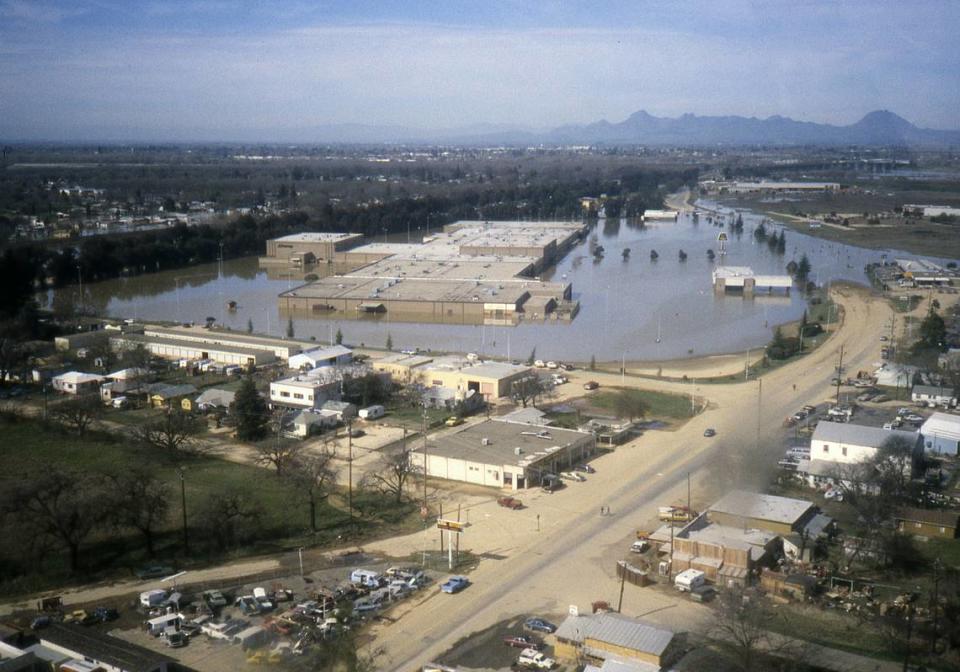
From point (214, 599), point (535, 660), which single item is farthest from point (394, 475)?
point (535, 660)

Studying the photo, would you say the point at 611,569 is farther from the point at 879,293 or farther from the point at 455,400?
the point at 879,293

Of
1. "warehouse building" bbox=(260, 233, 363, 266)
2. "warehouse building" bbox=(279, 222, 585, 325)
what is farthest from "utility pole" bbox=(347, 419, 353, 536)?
"warehouse building" bbox=(260, 233, 363, 266)

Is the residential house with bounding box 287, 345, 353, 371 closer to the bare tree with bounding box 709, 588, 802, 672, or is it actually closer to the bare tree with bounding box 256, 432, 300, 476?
the bare tree with bounding box 256, 432, 300, 476

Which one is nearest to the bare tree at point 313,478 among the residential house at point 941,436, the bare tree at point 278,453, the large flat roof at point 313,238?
the bare tree at point 278,453

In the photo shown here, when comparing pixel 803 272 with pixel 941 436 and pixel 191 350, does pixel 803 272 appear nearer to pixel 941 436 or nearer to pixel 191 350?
pixel 941 436

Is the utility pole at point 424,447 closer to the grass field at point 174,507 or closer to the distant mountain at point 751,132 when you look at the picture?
the grass field at point 174,507
